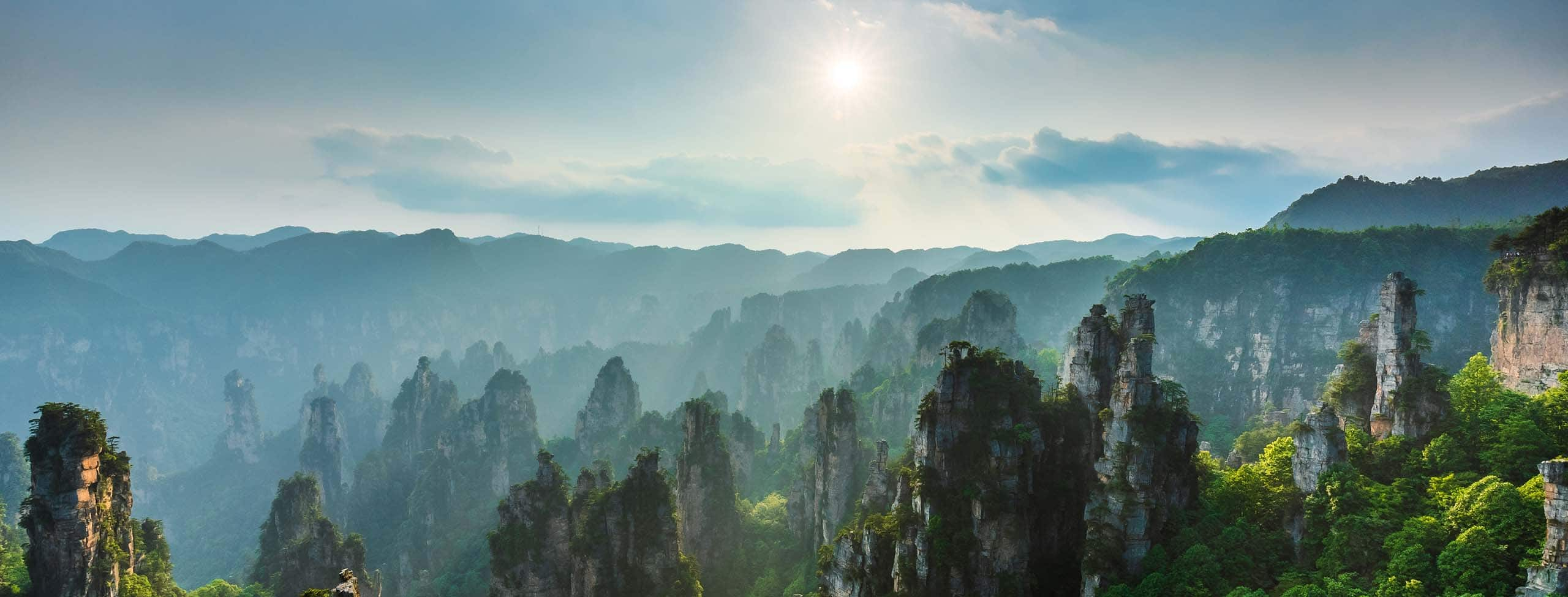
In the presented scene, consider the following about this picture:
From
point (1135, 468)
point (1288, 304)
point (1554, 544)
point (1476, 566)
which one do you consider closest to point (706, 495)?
point (1135, 468)

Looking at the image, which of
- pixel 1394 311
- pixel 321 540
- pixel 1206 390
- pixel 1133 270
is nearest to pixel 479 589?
pixel 321 540

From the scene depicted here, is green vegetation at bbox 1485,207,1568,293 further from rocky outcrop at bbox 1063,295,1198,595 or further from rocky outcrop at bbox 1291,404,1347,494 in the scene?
rocky outcrop at bbox 1063,295,1198,595

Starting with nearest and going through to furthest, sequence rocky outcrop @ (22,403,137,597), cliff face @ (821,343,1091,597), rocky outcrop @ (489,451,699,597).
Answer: cliff face @ (821,343,1091,597)
rocky outcrop @ (22,403,137,597)
rocky outcrop @ (489,451,699,597)

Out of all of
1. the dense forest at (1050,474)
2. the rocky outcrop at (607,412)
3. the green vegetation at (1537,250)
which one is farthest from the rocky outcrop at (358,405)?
the green vegetation at (1537,250)

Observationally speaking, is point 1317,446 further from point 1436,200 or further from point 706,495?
point 1436,200

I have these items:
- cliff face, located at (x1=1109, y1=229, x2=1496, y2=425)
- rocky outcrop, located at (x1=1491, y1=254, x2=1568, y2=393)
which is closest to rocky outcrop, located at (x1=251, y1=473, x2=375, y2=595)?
rocky outcrop, located at (x1=1491, y1=254, x2=1568, y2=393)

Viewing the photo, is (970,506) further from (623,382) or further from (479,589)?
(623,382)
